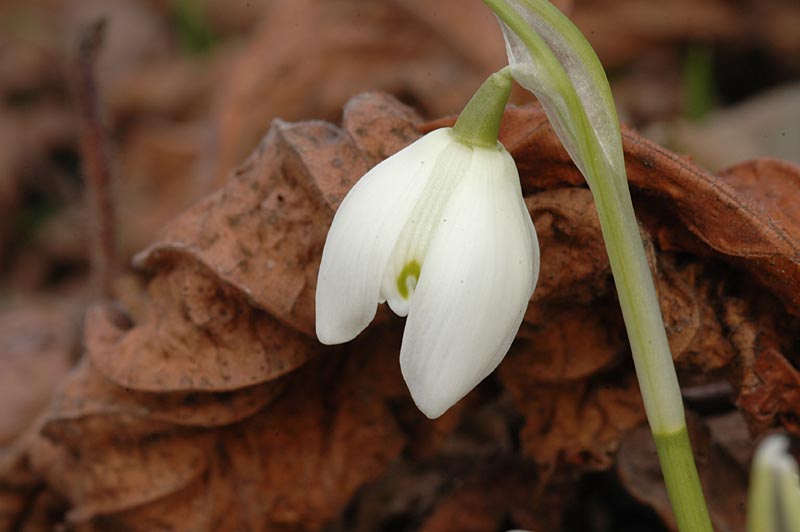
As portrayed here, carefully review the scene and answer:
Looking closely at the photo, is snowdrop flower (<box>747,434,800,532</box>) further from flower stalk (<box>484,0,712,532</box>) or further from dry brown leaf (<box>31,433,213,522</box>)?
dry brown leaf (<box>31,433,213,522</box>)

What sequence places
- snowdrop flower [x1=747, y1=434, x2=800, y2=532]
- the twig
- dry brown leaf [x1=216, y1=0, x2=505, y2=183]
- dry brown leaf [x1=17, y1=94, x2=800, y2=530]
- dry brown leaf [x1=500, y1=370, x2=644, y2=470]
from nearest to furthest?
snowdrop flower [x1=747, y1=434, x2=800, y2=532], dry brown leaf [x1=17, y1=94, x2=800, y2=530], dry brown leaf [x1=500, y1=370, x2=644, y2=470], the twig, dry brown leaf [x1=216, y1=0, x2=505, y2=183]

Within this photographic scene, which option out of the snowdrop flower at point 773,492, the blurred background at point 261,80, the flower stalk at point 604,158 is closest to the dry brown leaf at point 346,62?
the blurred background at point 261,80

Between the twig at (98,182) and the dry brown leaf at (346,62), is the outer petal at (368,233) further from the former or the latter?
the dry brown leaf at (346,62)

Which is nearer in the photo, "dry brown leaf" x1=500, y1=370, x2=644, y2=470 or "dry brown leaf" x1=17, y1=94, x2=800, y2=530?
"dry brown leaf" x1=17, y1=94, x2=800, y2=530

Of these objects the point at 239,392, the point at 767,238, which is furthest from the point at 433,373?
the point at 239,392

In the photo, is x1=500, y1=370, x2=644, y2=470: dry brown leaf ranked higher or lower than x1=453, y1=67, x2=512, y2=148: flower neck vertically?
lower

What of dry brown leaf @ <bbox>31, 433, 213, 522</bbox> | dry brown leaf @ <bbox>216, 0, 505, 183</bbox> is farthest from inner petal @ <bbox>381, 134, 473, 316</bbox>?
dry brown leaf @ <bbox>216, 0, 505, 183</bbox>

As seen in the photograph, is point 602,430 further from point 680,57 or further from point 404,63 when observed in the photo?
point 680,57
